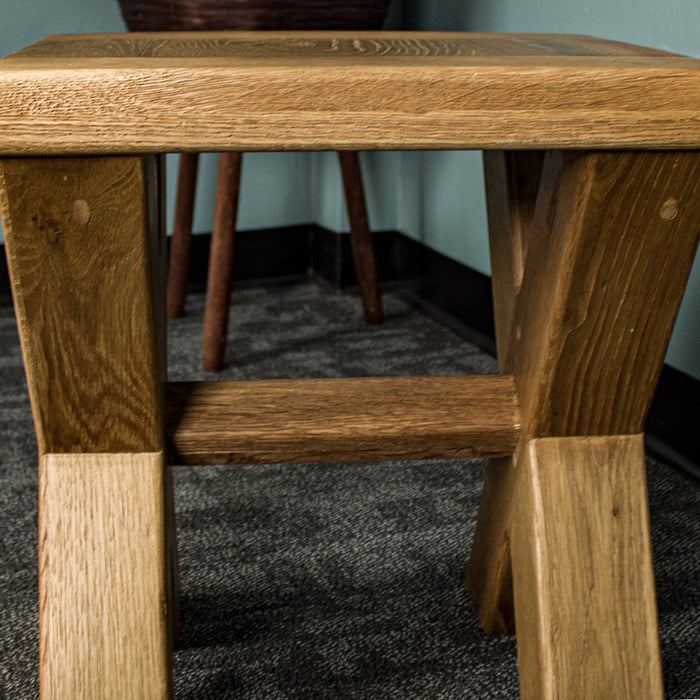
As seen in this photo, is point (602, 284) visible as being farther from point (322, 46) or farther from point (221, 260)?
point (221, 260)

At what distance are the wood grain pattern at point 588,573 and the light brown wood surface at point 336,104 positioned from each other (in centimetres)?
23

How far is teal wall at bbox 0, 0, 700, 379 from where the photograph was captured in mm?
1095

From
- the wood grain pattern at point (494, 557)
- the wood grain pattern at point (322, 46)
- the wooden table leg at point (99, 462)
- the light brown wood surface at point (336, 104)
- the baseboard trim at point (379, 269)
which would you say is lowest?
the baseboard trim at point (379, 269)

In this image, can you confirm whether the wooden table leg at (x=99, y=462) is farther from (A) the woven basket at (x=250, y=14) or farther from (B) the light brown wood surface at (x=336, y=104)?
(A) the woven basket at (x=250, y=14)

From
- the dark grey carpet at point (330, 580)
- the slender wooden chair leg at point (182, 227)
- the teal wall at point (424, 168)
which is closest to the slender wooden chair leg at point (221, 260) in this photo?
the slender wooden chair leg at point (182, 227)

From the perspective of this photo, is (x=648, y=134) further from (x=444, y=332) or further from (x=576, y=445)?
(x=444, y=332)

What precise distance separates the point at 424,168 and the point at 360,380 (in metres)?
1.23

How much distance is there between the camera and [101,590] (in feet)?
1.83

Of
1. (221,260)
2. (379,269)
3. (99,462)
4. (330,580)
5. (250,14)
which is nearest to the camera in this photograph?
(99,462)

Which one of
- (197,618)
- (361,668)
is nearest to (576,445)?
(361,668)

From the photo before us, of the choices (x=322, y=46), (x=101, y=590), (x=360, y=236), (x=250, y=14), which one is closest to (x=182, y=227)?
(x=360, y=236)

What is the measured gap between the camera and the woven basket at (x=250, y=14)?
127 cm

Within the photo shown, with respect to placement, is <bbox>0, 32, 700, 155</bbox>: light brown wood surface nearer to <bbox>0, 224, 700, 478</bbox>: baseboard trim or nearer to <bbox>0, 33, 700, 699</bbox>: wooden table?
<bbox>0, 33, 700, 699</bbox>: wooden table

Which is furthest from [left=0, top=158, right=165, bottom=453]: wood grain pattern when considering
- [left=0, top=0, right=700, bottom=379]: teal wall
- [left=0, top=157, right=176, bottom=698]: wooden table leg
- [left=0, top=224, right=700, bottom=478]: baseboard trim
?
[left=0, top=224, right=700, bottom=478]: baseboard trim
